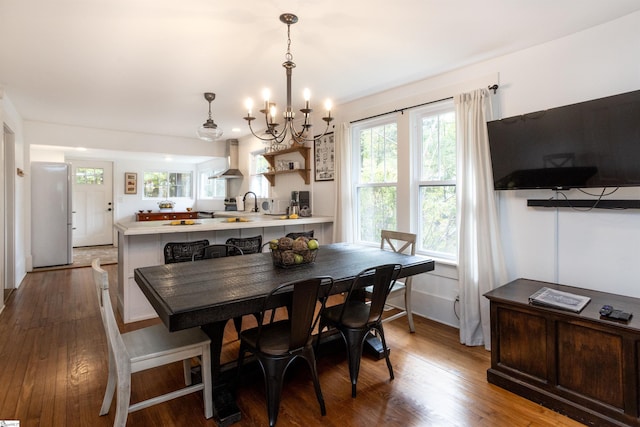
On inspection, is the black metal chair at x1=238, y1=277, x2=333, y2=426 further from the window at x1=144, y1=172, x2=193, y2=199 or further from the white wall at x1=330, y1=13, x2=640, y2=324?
the window at x1=144, y1=172, x2=193, y2=199

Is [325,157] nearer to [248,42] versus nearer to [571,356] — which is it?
[248,42]

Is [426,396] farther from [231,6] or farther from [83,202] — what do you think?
[83,202]

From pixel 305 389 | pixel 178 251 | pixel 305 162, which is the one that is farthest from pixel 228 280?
pixel 305 162

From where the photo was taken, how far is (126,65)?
9.73ft

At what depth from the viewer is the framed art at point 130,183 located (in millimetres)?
8035

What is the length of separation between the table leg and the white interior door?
24.0 feet

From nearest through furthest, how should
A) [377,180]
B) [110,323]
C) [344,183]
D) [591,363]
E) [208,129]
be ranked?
[110,323], [591,363], [208,129], [377,180], [344,183]

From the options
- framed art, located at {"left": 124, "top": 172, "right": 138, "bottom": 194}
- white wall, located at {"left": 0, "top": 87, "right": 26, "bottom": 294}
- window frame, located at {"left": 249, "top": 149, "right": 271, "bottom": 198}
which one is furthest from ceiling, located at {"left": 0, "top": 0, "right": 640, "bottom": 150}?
framed art, located at {"left": 124, "top": 172, "right": 138, "bottom": 194}

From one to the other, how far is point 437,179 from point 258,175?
3.72m

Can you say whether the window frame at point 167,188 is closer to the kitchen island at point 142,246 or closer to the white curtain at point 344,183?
the kitchen island at point 142,246

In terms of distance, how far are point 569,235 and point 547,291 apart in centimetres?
55

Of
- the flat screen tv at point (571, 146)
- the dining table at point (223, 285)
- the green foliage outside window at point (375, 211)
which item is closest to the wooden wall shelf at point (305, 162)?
the green foliage outside window at point (375, 211)

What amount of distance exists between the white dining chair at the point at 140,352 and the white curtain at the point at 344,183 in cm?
251

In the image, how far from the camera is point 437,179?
11.1 feet
